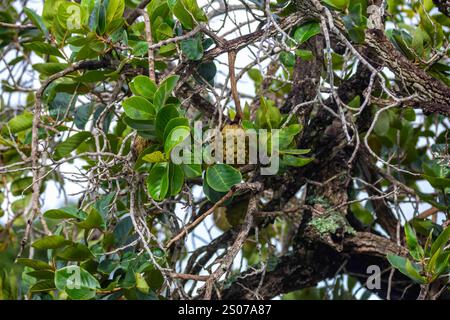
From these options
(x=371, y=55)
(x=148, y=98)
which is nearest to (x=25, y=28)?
(x=148, y=98)

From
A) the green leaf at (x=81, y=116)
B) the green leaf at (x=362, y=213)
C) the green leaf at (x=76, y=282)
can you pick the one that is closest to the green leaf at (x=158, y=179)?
the green leaf at (x=76, y=282)

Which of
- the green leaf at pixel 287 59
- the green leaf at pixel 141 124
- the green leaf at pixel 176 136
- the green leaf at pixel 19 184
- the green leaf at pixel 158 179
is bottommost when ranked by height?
the green leaf at pixel 19 184

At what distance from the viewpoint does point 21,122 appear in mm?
1635

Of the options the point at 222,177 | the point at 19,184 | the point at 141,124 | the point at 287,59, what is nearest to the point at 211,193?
the point at 222,177

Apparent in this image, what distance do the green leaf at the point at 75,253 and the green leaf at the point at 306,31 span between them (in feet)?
1.95

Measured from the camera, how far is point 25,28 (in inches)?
67.7

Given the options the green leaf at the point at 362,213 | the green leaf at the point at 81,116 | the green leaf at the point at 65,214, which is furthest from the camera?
the green leaf at the point at 362,213

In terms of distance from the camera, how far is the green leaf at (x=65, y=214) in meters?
1.35

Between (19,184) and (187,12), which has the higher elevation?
(187,12)

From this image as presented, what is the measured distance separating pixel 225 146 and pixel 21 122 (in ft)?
1.98

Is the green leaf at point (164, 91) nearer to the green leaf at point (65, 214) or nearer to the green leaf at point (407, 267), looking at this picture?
the green leaf at point (65, 214)

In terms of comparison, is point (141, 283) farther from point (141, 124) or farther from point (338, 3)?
point (338, 3)

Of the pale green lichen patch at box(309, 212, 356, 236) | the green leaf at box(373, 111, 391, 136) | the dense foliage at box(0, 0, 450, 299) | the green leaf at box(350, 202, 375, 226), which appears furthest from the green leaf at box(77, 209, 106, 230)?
the green leaf at box(350, 202, 375, 226)
